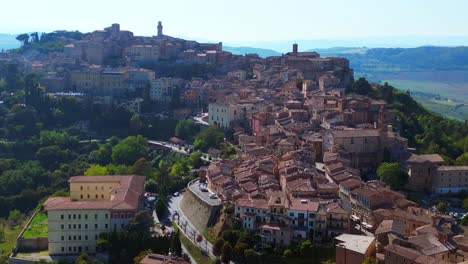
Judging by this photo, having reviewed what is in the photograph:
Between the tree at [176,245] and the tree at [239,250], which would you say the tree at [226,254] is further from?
the tree at [176,245]

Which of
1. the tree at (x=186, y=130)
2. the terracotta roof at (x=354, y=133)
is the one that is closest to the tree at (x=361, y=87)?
the tree at (x=186, y=130)

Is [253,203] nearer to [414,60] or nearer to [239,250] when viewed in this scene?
[239,250]

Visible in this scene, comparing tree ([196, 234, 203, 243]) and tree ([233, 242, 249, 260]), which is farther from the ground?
tree ([233, 242, 249, 260])

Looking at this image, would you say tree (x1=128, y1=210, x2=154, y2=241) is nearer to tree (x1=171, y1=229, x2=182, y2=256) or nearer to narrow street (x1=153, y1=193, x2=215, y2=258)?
tree (x1=171, y1=229, x2=182, y2=256)

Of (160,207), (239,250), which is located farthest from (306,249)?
(160,207)

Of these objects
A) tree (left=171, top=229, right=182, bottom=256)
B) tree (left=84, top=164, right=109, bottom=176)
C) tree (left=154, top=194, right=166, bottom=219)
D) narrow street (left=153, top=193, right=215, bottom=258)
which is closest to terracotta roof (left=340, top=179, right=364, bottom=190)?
narrow street (left=153, top=193, right=215, bottom=258)

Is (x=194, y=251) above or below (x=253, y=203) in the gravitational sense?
below

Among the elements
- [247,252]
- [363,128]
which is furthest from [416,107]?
[247,252]
